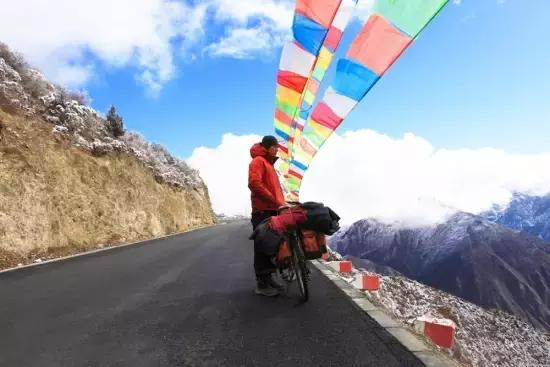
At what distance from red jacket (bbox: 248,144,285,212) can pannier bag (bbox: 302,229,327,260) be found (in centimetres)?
69

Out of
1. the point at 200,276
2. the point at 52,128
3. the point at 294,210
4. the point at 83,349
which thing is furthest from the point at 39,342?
the point at 52,128

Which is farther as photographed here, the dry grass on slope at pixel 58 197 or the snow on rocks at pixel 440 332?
the dry grass on slope at pixel 58 197

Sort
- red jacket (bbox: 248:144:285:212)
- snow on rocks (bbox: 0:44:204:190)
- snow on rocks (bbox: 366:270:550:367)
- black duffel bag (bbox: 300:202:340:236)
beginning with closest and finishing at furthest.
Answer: black duffel bag (bbox: 300:202:340:236) < red jacket (bbox: 248:144:285:212) < snow on rocks (bbox: 0:44:204:190) < snow on rocks (bbox: 366:270:550:367)

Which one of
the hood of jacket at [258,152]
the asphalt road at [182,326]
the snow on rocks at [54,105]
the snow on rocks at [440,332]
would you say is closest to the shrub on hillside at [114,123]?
the snow on rocks at [54,105]

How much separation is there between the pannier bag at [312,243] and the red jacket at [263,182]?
691 millimetres

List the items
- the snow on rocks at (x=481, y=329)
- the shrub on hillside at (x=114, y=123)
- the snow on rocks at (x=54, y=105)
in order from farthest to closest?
1. the shrub on hillside at (x=114, y=123)
2. the snow on rocks at (x=481, y=329)
3. the snow on rocks at (x=54, y=105)

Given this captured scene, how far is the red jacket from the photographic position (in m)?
6.61

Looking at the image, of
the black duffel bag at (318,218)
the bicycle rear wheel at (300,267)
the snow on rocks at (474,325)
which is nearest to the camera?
the black duffel bag at (318,218)

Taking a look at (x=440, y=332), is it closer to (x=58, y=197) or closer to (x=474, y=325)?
(x=58, y=197)

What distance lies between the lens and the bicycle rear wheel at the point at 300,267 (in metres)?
6.12

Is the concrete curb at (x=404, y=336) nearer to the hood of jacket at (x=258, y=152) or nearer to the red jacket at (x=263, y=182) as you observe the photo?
the red jacket at (x=263, y=182)

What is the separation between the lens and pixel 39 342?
481cm

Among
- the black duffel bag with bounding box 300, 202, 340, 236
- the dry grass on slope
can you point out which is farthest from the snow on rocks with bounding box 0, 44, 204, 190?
the black duffel bag with bounding box 300, 202, 340, 236

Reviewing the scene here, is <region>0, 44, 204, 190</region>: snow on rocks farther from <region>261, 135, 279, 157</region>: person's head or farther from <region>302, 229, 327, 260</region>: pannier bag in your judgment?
<region>302, 229, 327, 260</region>: pannier bag
